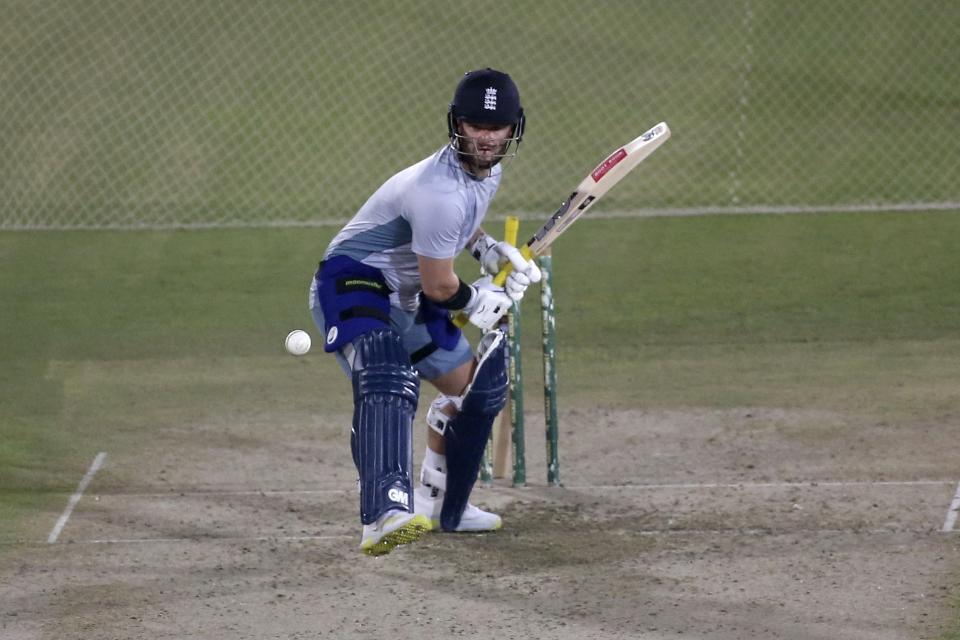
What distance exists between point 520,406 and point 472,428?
85 cm

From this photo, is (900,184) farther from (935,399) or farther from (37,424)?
(37,424)

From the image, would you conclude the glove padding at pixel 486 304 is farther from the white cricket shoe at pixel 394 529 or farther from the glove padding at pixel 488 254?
the white cricket shoe at pixel 394 529

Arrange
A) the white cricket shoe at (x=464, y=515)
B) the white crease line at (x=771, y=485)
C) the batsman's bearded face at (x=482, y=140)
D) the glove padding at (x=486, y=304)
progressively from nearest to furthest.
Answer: the batsman's bearded face at (x=482, y=140), the glove padding at (x=486, y=304), the white cricket shoe at (x=464, y=515), the white crease line at (x=771, y=485)

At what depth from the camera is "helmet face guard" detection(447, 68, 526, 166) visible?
6.02 meters

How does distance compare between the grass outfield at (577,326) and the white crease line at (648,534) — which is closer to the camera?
the white crease line at (648,534)

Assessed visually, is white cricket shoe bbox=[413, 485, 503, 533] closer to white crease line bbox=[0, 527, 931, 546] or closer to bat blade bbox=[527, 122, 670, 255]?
white crease line bbox=[0, 527, 931, 546]

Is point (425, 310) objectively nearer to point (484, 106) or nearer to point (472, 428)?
point (472, 428)

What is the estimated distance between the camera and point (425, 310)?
21.6 feet

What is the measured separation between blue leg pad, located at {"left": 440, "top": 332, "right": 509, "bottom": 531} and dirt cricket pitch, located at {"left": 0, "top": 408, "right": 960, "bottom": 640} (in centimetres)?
19

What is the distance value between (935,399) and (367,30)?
36.1 feet

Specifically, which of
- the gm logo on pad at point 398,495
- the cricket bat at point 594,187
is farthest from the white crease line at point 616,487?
the gm logo on pad at point 398,495

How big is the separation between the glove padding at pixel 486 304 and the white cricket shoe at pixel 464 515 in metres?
1.02

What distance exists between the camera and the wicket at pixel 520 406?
7.36 meters

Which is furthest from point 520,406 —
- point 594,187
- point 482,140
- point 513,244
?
point 482,140
